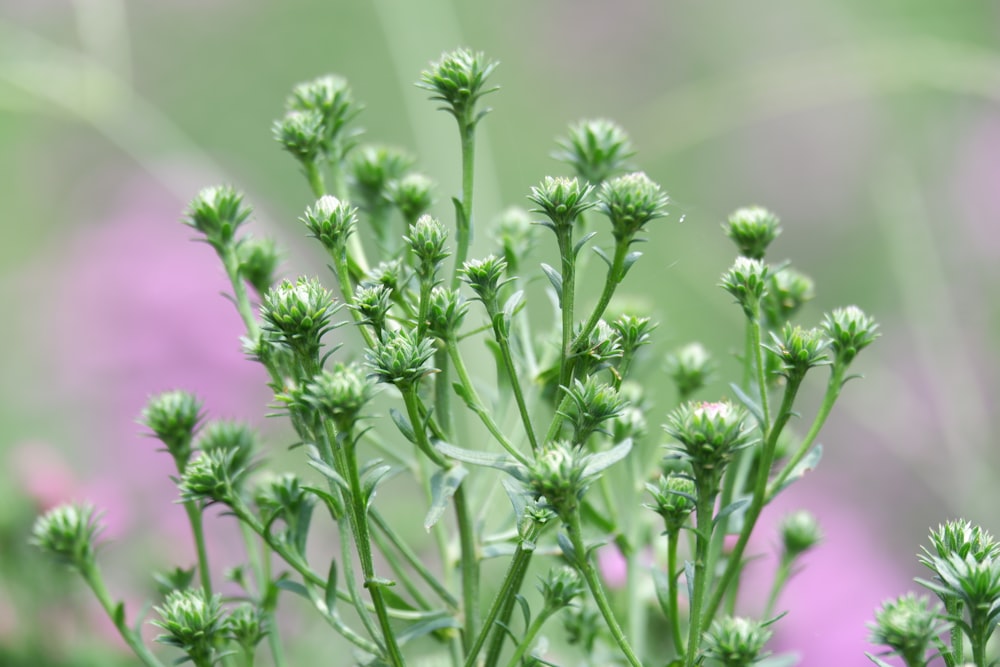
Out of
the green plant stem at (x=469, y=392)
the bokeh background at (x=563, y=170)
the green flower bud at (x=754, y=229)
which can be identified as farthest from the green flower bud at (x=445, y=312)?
the bokeh background at (x=563, y=170)

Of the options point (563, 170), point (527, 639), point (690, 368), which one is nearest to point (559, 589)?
point (527, 639)

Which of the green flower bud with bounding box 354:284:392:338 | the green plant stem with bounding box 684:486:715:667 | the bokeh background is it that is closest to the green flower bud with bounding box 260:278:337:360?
the green flower bud with bounding box 354:284:392:338

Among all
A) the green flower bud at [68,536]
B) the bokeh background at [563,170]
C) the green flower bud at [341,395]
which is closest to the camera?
the green flower bud at [341,395]

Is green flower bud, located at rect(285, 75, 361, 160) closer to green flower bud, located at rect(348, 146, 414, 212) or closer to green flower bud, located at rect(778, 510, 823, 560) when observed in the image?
green flower bud, located at rect(348, 146, 414, 212)

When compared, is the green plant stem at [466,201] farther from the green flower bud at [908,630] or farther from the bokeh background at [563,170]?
the bokeh background at [563,170]

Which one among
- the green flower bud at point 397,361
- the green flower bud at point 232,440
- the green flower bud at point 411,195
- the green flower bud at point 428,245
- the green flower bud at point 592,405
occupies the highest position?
the green flower bud at point 411,195

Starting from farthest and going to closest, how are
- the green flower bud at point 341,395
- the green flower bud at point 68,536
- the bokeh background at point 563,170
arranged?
1. the bokeh background at point 563,170
2. the green flower bud at point 68,536
3. the green flower bud at point 341,395
